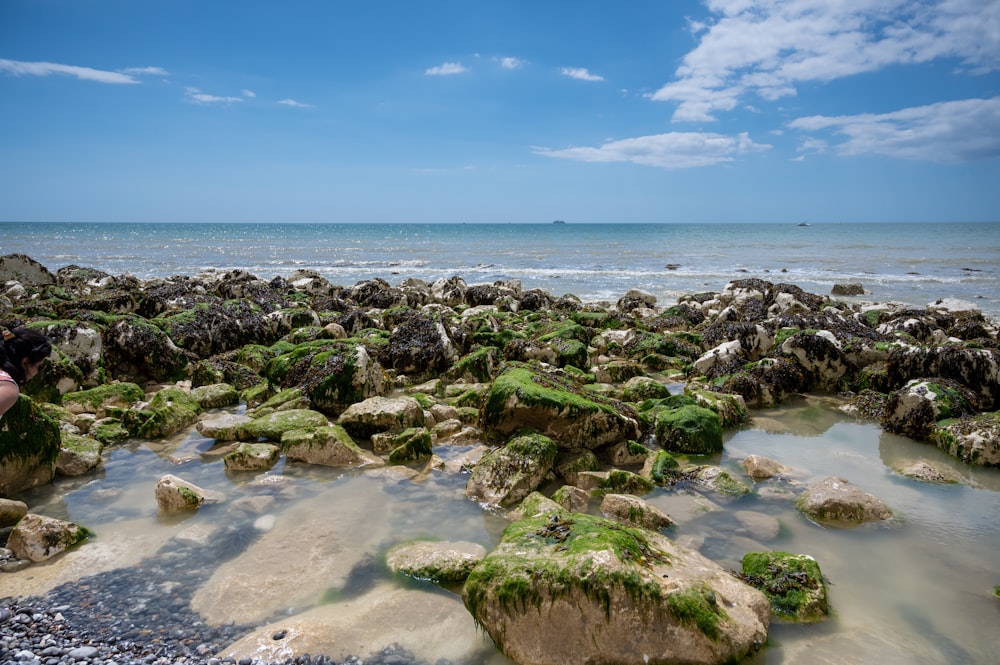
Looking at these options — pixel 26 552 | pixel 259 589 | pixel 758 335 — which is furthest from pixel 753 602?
pixel 758 335

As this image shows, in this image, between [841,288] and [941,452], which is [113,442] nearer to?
[941,452]

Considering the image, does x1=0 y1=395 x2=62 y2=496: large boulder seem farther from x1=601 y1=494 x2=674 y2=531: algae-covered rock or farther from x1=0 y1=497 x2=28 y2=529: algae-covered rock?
x1=601 y1=494 x2=674 y2=531: algae-covered rock

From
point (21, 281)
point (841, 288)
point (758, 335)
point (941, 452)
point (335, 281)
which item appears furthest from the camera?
point (335, 281)

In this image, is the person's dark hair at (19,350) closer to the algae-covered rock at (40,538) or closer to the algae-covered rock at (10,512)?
the algae-covered rock at (40,538)

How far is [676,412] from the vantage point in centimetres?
738

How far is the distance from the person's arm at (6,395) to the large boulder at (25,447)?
183 cm

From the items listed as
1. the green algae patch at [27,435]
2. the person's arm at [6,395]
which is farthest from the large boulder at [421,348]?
the person's arm at [6,395]

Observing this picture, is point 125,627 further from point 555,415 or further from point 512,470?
point 555,415

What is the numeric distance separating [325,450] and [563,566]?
3815 mm

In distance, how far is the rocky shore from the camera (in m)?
3.63

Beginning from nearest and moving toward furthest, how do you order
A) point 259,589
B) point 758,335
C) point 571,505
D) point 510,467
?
point 259,589 < point 571,505 < point 510,467 < point 758,335

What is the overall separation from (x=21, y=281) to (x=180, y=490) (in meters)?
20.0

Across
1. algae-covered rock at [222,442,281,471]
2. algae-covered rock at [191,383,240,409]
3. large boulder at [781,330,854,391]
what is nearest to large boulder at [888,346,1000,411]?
large boulder at [781,330,854,391]

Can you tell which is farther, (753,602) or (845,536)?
(845,536)
